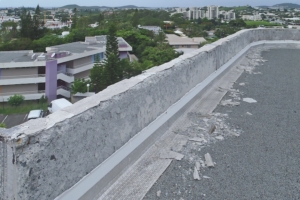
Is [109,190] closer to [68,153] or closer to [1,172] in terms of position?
[68,153]

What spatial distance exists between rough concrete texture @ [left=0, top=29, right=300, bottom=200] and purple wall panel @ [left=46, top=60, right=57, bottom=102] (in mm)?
20699

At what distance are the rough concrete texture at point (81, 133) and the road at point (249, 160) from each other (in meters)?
0.39

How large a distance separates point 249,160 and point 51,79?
884 inches

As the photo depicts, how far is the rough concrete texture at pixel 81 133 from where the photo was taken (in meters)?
1.38

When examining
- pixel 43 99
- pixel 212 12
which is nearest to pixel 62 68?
pixel 43 99

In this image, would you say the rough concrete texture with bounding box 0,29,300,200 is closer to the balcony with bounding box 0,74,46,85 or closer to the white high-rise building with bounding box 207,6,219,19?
the balcony with bounding box 0,74,46,85

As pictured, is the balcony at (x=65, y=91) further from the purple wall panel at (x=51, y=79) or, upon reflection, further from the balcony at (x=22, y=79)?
the balcony at (x=22, y=79)

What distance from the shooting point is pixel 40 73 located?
22.7 meters

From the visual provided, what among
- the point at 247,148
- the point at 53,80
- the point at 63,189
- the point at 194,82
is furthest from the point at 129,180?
the point at 53,80

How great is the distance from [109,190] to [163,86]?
109cm

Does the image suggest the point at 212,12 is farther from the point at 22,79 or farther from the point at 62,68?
Result: the point at 22,79

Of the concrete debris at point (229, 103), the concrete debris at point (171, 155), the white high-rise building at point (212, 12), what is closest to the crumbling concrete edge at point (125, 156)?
the concrete debris at point (171, 155)

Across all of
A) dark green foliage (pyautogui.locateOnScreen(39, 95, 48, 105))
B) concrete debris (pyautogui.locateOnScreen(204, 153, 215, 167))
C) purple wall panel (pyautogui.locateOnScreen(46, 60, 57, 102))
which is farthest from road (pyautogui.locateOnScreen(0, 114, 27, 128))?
concrete debris (pyautogui.locateOnScreen(204, 153, 215, 167))

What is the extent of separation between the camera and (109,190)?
1.91 m
